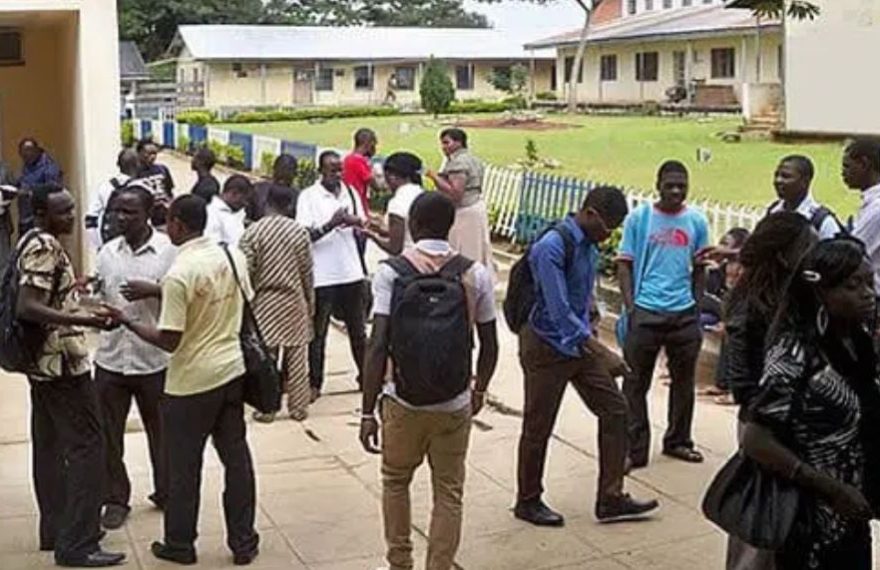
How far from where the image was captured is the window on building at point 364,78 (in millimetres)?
64500

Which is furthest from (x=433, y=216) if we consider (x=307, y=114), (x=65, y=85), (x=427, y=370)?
(x=307, y=114)

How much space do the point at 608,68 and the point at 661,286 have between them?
49.5 meters

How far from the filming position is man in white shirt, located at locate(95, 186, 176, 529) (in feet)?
20.7

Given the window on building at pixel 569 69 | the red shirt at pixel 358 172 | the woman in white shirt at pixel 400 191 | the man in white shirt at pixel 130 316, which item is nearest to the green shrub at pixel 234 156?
the red shirt at pixel 358 172

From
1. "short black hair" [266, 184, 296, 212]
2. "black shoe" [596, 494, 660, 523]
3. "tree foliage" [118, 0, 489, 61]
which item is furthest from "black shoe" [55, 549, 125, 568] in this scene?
"tree foliage" [118, 0, 489, 61]

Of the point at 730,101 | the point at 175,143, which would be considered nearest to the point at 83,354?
the point at 175,143

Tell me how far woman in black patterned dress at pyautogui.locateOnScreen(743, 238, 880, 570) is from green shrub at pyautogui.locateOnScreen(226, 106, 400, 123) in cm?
4742

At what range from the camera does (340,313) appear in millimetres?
9711

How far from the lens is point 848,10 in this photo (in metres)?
3.33

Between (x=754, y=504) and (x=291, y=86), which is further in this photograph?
(x=291, y=86)

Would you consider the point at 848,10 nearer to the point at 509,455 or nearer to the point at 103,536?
the point at 103,536

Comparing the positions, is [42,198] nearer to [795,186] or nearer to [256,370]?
[256,370]

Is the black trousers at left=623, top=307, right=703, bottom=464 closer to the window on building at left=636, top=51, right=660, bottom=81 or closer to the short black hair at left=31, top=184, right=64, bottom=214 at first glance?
the short black hair at left=31, top=184, right=64, bottom=214

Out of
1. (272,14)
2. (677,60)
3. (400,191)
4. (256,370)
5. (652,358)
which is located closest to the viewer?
(256,370)
